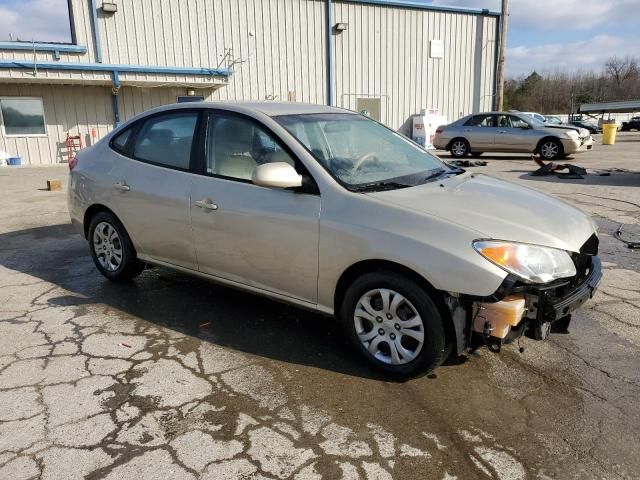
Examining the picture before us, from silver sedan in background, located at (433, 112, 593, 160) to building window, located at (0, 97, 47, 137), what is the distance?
14.0m

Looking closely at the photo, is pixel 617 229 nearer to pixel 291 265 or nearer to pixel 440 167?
pixel 440 167

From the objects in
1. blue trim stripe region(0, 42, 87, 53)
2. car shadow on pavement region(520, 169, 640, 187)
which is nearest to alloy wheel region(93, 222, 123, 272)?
car shadow on pavement region(520, 169, 640, 187)

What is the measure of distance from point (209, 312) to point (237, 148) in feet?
4.49

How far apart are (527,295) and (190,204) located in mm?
2469

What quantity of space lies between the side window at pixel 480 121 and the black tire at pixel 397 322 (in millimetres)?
14807

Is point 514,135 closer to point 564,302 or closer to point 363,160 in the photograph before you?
point 363,160

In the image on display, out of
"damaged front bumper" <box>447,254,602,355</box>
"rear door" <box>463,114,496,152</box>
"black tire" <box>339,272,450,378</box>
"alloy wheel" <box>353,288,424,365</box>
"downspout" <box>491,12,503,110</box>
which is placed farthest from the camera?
"downspout" <box>491,12,503,110</box>

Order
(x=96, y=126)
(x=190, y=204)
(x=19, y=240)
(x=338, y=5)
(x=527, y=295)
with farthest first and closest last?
(x=338, y=5)
(x=96, y=126)
(x=19, y=240)
(x=190, y=204)
(x=527, y=295)

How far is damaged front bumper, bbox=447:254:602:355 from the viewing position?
2768mm

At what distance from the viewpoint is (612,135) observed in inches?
1003

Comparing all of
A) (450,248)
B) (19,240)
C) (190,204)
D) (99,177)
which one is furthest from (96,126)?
(450,248)

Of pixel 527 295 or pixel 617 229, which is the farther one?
pixel 617 229

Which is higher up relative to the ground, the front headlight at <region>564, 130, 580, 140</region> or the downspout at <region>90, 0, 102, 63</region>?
the downspout at <region>90, 0, 102, 63</region>

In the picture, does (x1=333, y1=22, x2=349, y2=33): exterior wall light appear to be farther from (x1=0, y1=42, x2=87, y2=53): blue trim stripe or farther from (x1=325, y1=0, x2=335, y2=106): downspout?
(x1=0, y1=42, x2=87, y2=53): blue trim stripe
